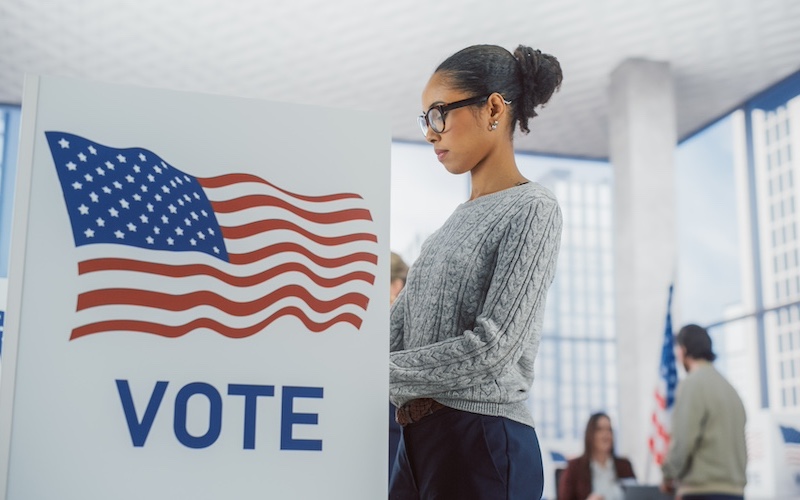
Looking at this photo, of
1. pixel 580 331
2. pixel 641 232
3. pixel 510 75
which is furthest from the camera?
pixel 580 331

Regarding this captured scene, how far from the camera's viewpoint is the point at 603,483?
5047 millimetres

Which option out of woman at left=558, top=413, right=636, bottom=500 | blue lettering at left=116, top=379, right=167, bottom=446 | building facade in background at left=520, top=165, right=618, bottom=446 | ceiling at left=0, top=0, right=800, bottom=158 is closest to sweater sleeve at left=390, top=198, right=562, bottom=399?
blue lettering at left=116, top=379, right=167, bottom=446

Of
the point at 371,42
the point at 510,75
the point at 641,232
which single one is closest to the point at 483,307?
the point at 510,75

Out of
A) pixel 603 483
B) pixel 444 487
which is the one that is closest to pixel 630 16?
pixel 603 483

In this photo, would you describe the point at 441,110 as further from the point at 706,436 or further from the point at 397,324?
the point at 706,436

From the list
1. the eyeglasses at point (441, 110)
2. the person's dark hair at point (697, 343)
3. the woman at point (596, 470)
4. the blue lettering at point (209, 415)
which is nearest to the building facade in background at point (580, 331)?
the woman at point (596, 470)

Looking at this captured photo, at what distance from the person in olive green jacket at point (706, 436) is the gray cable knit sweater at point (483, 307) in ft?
8.96

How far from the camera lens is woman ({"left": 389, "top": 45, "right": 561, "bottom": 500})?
52.1 inches

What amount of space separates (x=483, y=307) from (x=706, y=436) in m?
2.88

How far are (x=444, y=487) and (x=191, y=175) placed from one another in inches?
23.0

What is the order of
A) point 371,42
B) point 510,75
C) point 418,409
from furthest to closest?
1. point 371,42
2. point 510,75
3. point 418,409

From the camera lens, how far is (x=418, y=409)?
4.65ft

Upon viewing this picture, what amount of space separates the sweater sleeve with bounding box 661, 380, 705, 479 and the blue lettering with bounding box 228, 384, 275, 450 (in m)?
3.16

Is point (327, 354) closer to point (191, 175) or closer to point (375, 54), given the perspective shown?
point (191, 175)
